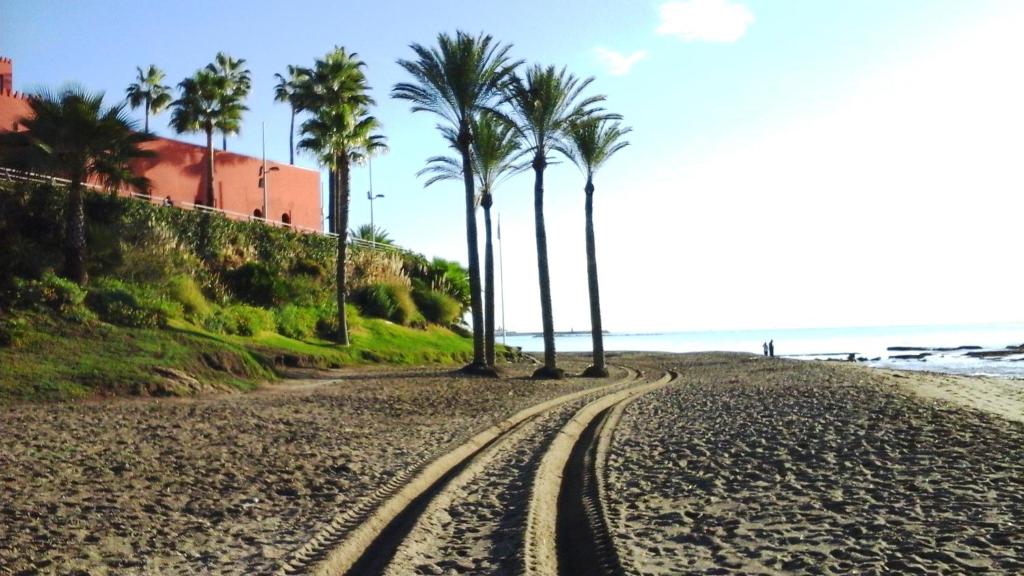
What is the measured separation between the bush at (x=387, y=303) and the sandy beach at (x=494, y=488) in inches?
791

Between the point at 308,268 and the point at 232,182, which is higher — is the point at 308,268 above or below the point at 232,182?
below

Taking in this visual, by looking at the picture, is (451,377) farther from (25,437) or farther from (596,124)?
(25,437)

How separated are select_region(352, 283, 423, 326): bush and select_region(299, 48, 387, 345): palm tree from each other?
11.6 feet

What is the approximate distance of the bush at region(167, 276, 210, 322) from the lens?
24.1 meters

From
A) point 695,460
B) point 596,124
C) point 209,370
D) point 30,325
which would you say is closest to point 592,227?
point 596,124

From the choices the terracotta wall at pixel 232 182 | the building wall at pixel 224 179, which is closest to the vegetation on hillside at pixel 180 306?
the building wall at pixel 224 179

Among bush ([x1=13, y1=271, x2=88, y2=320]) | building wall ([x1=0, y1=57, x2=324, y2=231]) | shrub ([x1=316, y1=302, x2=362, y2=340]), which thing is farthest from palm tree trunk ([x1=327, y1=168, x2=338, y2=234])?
bush ([x1=13, y1=271, x2=88, y2=320])

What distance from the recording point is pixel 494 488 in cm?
860

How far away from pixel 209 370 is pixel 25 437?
27.9 ft

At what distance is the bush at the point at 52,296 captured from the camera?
1895cm

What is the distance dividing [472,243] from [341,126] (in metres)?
6.39

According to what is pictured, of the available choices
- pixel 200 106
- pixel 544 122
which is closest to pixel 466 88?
pixel 544 122

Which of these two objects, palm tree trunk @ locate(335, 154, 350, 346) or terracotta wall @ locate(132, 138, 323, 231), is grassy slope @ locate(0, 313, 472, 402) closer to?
palm tree trunk @ locate(335, 154, 350, 346)

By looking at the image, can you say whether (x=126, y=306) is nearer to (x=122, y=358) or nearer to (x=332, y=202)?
(x=122, y=358)
